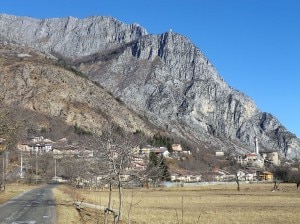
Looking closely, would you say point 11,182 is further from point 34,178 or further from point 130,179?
point 130,179

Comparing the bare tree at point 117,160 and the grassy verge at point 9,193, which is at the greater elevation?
the bare tree at point 117,160

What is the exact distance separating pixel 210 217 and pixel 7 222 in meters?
18.2

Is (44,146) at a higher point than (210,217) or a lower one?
higher

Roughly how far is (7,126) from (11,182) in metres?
104

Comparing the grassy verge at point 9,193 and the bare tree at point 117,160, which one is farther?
the grassy verge at point 9,193

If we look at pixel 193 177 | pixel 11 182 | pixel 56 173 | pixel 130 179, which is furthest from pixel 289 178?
pixel 130 179

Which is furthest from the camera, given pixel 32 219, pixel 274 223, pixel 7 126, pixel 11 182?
pixel 11 182

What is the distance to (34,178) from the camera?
5098 inches

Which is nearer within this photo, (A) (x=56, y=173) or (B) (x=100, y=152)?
(B) (x=100, y=152)

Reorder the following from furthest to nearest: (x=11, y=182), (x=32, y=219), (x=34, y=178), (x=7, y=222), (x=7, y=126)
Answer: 1. (x=34, y=178)
2. (x=11, y=182)
3. (x=32, y=219)
4. (x=7, y=222)
5. (x=7, y=126)

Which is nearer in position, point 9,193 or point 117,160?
point 117,160

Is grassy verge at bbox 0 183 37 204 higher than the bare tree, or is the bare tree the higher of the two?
the bare tree

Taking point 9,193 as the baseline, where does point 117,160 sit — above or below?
above

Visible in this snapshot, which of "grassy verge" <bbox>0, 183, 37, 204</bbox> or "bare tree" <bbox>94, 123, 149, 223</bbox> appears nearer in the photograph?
"bare tree" <bbox>94, 123, 149, 223</bbox>
